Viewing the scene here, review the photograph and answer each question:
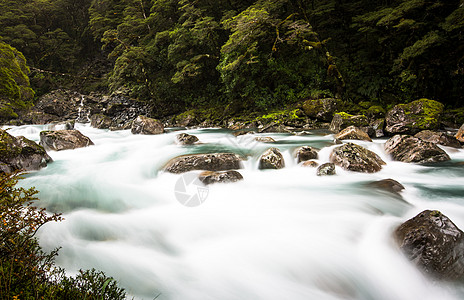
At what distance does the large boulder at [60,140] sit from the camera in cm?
807

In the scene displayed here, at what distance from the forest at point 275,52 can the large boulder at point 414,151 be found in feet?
16.2

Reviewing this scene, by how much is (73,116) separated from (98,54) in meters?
12.6

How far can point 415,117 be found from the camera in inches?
302

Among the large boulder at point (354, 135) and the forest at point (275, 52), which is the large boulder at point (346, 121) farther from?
the forest at point (275, 52)

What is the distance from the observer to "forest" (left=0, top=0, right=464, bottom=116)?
31.4 feet

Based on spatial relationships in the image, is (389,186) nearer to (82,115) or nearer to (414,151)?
(414,151)

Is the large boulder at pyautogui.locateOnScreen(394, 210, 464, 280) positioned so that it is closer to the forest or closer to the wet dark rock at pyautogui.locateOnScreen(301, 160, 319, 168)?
the wet dark rock at pyautogui.locateOnScreen(301, 160, 319, 168)

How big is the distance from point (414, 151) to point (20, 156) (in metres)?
10.1

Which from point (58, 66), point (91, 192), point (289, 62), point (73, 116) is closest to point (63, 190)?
point (91, 192)

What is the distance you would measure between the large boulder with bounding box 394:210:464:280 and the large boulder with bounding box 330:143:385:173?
9.49ft

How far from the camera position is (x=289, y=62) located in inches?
548

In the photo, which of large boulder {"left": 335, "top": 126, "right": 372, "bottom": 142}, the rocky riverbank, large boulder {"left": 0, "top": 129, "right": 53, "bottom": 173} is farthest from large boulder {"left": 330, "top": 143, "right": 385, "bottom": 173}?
large boulder {"left": 0, "top": 129, "right": 53, "bottom": 173}

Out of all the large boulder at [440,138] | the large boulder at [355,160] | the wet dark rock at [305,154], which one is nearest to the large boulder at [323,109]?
the large boulder at [440,138]

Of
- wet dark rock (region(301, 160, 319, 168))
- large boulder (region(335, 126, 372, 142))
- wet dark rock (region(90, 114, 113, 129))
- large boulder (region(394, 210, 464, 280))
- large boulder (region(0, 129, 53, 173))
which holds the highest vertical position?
large boulder (region(0, 129, 53, 173))
